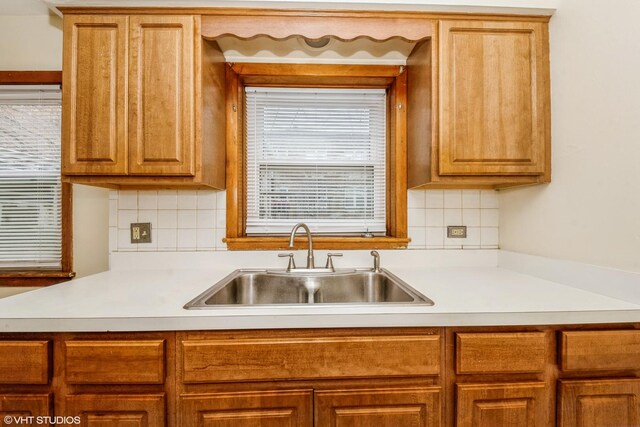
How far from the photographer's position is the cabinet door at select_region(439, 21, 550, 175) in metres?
1.41

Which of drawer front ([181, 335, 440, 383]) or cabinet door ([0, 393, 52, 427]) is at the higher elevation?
drawer front ([181, 335, 440, 383])

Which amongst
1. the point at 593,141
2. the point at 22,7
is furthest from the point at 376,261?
the point at 22,7

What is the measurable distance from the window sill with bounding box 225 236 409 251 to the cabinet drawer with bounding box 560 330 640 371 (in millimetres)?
832

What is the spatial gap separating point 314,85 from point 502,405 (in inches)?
65.6

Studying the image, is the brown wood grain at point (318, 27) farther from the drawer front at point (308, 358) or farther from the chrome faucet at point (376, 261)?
the drawer front at point (308, 358)

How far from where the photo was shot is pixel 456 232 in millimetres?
1764

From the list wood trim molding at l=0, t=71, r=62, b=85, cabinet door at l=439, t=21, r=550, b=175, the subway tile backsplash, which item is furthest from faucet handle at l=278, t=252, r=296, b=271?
wood trim molding at l=0, t=71, r=62, b=85

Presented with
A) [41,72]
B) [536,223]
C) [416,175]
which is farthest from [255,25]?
[536,223]

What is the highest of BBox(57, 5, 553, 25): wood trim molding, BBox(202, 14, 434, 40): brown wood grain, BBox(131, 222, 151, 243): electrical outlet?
BBox(57, 5, 553, 25): wood trim molding

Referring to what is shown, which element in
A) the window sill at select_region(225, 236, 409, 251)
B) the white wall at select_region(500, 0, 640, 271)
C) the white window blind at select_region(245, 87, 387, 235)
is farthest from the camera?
the white window blind at select_region(245, 87, 387, 235)

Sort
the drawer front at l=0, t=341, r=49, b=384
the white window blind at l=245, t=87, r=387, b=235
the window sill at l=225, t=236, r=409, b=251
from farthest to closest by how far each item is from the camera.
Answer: the white window blind at l=245, t=87, r=387, b=235 → the window sill at l=225, t=236, r=409, b=251 → the drawer front at l=0, t=341, r=49, b=384

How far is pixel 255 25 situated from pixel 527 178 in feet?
4.53

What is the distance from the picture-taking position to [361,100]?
73.4 inches

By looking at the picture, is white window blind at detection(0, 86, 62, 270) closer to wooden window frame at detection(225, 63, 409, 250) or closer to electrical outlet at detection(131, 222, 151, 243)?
electrical outlet at detection(131, 222, 151, 243)
